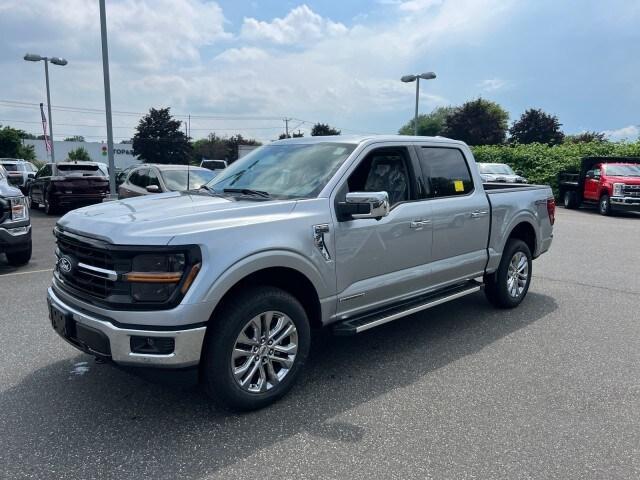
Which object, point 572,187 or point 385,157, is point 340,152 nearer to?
point 385,157

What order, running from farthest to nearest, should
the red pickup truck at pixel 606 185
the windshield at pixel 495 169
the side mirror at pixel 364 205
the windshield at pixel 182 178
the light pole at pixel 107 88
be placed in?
the windshield at pixel 495 169, the red pickup truck at pixel 606 185, the light pole at pixel 107 88, the windshield at pixel 182 178, the side mirror at pixel 364 205

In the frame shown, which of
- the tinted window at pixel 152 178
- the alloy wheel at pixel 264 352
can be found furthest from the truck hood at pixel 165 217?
the tinted window at pixel 152 178

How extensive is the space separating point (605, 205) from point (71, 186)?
57.0 feet

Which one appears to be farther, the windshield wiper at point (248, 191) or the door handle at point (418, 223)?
the door handle at point (418, 223)

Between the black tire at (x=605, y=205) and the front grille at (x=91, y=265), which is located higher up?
the front grille at (x=91, y=265)

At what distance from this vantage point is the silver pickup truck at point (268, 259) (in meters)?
3.13

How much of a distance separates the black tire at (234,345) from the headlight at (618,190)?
16794mm

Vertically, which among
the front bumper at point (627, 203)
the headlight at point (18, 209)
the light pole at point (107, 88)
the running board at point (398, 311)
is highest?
Answer: the light pole at point (107, 88)

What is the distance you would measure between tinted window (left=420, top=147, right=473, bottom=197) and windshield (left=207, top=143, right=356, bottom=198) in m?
0.94

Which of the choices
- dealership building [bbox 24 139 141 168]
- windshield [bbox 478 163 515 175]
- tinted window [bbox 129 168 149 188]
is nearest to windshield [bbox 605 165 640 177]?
windshield [bbox 478 163 515 175]

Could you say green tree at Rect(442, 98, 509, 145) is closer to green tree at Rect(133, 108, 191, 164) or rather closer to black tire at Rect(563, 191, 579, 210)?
green tree at Rect(133, 108, 191, 164)

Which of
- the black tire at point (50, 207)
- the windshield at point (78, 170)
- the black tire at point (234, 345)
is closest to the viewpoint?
the black tire at point (234, 345)

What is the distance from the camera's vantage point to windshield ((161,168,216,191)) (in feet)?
34.8

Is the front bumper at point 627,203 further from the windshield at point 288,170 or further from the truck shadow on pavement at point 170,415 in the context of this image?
the windshield at point 288,170
